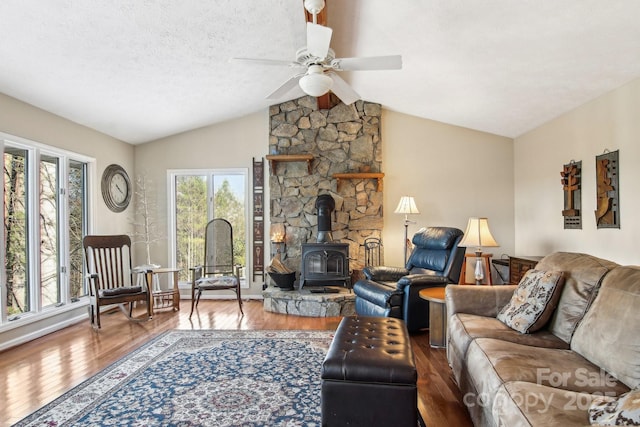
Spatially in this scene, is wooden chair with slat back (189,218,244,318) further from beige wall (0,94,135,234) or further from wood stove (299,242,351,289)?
beige wall (0,94,135,234)

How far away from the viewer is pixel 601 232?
3.69 meters

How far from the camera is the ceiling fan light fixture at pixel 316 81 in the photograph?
265 cm

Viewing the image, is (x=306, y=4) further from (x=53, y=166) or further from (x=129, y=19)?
(x=53, y=166)

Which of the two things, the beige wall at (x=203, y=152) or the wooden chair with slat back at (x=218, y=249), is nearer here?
the wooden chair with slat back at (x=218, y=249)

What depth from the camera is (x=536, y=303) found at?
93.3 inches

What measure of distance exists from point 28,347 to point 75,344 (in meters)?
0.41

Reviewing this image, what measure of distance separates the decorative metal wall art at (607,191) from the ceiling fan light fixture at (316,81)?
2.79 m

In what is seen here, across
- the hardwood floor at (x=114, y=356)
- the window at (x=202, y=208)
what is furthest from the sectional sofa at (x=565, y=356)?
the window at (x=202, y=208)

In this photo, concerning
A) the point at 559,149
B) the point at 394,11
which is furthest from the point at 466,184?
the point at 394,11

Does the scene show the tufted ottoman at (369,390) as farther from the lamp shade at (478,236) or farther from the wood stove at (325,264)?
the wood stove at (325,264)

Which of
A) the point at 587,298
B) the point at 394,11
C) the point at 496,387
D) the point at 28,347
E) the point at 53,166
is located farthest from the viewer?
the point at 53,166

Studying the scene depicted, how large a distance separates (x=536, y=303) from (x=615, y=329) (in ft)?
2.04

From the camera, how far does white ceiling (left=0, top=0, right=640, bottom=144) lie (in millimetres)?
2750

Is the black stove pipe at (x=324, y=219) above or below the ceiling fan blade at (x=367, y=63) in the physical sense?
below
